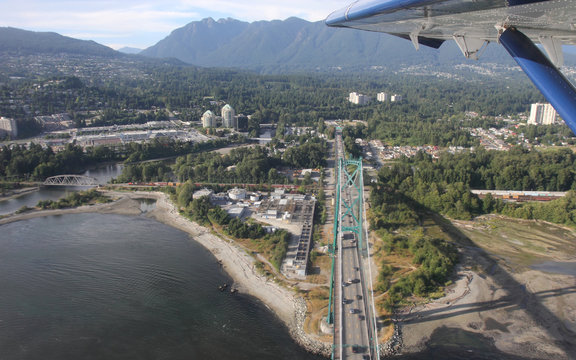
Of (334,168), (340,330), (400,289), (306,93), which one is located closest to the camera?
(340,330)

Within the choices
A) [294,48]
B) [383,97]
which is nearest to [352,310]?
[383,97]

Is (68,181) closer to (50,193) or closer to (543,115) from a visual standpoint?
(50,193)

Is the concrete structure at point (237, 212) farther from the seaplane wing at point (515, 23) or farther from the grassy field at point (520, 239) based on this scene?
the seaplane wing at point (515, 23)

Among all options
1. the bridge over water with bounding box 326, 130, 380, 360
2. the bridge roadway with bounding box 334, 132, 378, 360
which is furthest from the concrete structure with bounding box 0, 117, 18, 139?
the bridge roadway with bounding box 334, 132, 378, 360

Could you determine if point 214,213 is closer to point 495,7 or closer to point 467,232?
point 467,232

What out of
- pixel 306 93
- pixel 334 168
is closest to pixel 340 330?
pixel 334 168

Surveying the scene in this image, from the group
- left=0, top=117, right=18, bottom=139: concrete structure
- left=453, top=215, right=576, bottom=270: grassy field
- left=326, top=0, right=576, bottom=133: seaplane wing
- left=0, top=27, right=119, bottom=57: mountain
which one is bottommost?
left=453, top=215, right=576, bottom=270: grassy field

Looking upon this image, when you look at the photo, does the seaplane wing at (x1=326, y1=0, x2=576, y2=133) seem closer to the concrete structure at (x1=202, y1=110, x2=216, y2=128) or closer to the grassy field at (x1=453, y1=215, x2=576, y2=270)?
the grassy field at (x1=453, y1=215, x2=576, y2=270)
